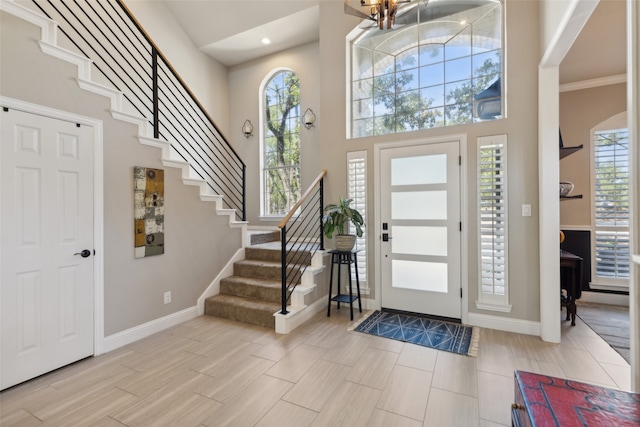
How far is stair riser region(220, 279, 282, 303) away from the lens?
358 centimetres

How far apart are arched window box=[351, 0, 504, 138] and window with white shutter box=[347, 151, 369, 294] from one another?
0.41 metres

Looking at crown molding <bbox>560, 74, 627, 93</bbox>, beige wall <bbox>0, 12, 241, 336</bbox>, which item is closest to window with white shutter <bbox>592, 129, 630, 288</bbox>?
crown molding <bbox>560, 74, 627, 93</bbox>

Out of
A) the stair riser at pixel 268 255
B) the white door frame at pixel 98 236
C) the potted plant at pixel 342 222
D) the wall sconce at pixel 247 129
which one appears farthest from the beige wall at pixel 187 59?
the potted plant at pixel 342 222

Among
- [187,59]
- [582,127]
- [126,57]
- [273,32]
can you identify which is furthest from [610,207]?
[126,57]

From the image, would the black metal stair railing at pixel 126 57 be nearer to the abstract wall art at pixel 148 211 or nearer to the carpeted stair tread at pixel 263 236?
the carpeted stair tread at pixel 263 236

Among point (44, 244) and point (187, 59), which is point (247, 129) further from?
point (44, 244)

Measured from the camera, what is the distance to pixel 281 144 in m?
5.62

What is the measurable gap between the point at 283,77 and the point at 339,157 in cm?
260

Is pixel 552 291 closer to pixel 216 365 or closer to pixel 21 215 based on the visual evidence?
pixel 216 365

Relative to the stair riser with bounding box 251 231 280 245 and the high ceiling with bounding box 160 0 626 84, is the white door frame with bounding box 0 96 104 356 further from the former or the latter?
the high ceiling with bounding box 160 0 626 84

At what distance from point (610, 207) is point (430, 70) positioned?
343cm

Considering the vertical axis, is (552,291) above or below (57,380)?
above

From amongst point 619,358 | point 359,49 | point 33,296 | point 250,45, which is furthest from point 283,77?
point 619,358

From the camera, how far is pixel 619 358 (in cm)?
258
